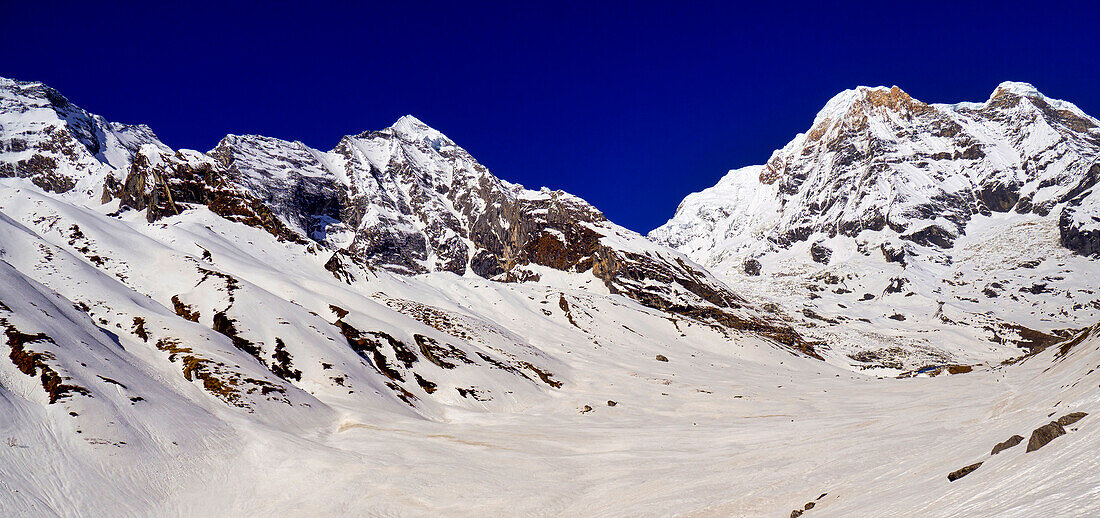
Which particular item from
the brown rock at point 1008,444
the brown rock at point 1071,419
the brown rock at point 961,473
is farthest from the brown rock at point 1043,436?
the brown rock at point 1071,419

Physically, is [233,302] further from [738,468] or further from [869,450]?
[869,450]

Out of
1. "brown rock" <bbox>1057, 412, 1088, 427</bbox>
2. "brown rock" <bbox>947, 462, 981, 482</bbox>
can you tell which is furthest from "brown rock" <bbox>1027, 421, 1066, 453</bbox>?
"brown rock" <bbox>1057, 412, 1088, 427</bbox>

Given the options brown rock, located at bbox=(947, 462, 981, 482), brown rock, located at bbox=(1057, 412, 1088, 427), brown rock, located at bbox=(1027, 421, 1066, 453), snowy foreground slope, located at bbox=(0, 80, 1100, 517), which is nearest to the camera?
brown rock, located at bbox=(1027, 421, 1066, 453)

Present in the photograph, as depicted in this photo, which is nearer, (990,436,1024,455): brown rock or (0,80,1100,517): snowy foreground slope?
(990,436,1024,455): brown rock

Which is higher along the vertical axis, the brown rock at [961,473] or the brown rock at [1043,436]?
the brown rock at [1043,436]

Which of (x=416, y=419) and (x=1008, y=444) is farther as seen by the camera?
(x=416, y=419)

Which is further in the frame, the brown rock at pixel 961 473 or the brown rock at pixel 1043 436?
the brown rock at pixel 961 473

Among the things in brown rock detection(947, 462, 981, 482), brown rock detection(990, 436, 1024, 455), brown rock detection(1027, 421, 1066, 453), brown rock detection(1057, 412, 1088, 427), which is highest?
brown rock detection(1057, 412, 1088, 427)

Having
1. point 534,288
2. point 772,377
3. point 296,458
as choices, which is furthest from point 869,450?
point 534,288

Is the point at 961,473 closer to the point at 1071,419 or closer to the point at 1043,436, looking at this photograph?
the point at 1043,436

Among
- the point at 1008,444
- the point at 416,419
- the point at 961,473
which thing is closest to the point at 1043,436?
the point at 961,473

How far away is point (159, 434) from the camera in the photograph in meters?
26.2

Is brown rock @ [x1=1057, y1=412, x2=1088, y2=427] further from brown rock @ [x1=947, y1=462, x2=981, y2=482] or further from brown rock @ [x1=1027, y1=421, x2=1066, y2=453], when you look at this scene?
brown rock @ [x1=947, y1=462, x2=981, y2=482]

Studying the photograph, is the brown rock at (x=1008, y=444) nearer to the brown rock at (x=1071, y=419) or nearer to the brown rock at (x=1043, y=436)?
the brown rock at (x=1071, y=419)
